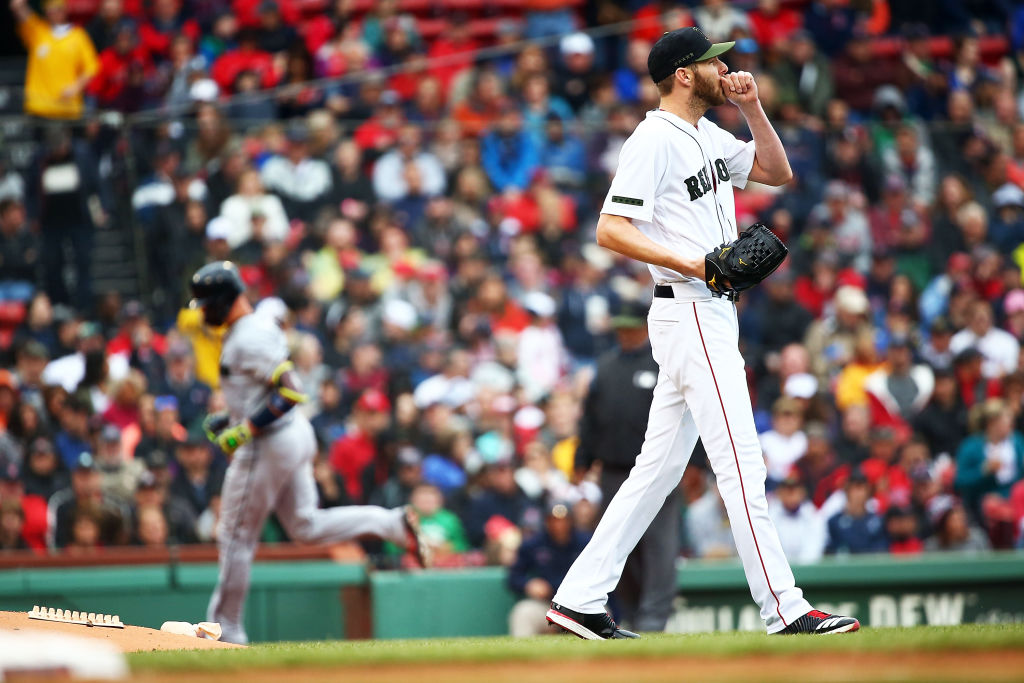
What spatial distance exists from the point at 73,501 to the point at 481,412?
3.25 meters

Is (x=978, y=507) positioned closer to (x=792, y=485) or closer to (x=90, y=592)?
(x=792, y=485)

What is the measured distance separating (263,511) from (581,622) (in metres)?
2.72

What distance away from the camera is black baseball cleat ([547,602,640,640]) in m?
5.63

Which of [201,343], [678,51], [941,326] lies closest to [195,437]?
[201,343]

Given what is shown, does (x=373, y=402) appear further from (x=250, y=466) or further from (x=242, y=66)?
(x=242, y=66)

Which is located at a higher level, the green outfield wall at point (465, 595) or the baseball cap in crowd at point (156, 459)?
the baseball cap in crowd at point (156, 459)

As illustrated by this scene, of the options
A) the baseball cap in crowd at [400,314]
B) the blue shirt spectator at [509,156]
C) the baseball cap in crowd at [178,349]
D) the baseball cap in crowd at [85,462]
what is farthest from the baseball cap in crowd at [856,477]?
the baseball cap in crowd at [85,462]

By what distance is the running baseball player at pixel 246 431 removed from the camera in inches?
302

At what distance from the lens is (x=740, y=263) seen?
525 centimetres

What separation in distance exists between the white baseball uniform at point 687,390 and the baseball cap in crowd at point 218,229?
4842 mm

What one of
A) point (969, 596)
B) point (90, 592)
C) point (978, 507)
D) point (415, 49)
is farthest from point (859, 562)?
point (415, 49)

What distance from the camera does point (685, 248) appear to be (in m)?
5.61

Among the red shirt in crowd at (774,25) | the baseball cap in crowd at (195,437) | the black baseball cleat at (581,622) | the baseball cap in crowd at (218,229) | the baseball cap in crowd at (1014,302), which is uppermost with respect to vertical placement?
the red shirt in crowd at (774,25)

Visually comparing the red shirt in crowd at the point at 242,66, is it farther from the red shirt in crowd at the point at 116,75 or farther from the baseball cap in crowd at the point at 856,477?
the baseball cap in crowd at the point at 856,477
